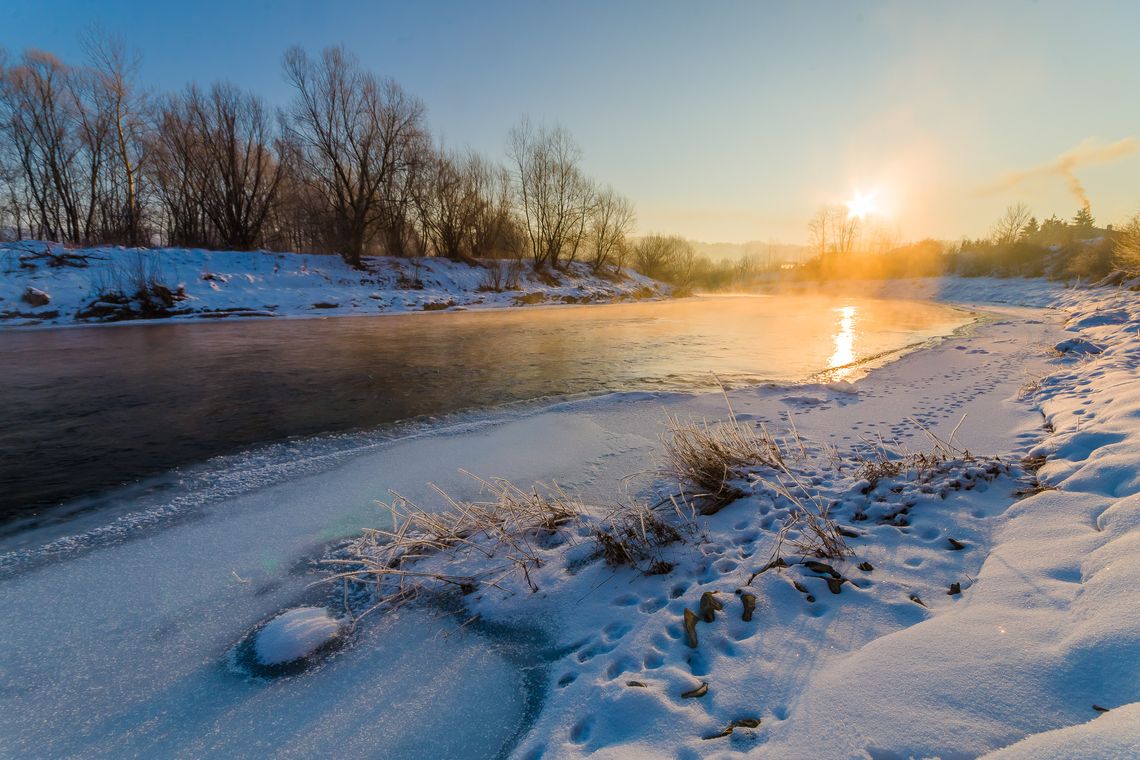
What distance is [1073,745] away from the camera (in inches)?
48.8

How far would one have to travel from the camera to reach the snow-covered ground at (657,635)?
66.0 inches

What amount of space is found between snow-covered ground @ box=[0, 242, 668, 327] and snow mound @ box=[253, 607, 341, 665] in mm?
21062

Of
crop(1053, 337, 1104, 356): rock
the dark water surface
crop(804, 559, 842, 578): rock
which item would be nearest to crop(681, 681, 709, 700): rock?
crop(804, 559, 842, 578): rock

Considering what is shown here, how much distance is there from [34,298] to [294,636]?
2257 centimetres

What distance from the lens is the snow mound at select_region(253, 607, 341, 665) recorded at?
2449 millimetres

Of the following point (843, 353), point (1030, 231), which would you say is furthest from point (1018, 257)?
point (843, 353)

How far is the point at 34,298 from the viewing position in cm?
1650

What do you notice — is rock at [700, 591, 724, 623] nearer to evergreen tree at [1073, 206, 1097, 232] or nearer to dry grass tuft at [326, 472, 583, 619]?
dry grass tuft at [326, 472, 583, 619]

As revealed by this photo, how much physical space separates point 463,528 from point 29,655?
231 cm

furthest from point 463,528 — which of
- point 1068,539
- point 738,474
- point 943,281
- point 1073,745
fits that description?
point 943,281

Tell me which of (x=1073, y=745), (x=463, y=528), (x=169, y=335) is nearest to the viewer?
(x=1073, y=745)

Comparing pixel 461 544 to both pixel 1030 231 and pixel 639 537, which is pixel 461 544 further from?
pixel 1030 231

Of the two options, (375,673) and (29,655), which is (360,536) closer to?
(375,673)

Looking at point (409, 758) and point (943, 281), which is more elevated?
point (943, 281)
